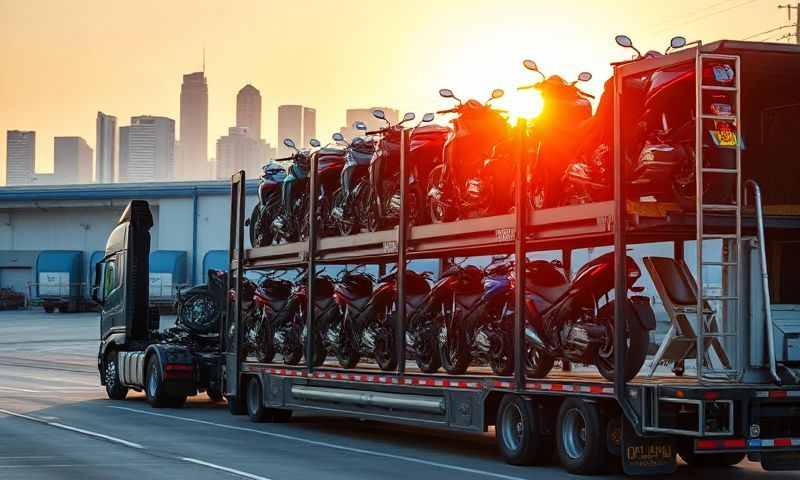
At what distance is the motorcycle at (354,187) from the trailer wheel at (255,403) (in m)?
3.51

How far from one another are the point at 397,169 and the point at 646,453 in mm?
6559

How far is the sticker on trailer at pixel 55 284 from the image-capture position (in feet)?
249

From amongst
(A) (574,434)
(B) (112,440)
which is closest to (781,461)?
(A) (574,434)

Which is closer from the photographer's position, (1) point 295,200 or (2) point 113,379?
(1) point 295,200

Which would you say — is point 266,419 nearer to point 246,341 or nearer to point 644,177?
point 246,341

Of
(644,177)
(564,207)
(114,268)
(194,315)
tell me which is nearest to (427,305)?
(564,207)

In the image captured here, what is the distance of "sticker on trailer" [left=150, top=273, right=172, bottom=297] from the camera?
71938 millimetres

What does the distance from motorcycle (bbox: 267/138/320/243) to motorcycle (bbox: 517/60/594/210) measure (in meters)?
6.63

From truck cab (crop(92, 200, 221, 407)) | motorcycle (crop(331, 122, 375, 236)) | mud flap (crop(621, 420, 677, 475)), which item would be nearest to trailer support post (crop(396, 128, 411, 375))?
motorcycle (crop(331, 122, 375, 236))

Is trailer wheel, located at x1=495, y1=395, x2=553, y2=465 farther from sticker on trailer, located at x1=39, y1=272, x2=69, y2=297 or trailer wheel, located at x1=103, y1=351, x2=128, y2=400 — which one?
sticker on trailer, located at x1=39, y1=272, x2=69, y2=297

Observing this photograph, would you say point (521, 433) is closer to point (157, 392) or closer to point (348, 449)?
point (348, 449)

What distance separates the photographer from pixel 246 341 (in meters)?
22.5

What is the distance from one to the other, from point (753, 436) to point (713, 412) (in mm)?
484

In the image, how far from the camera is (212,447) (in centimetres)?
1689
